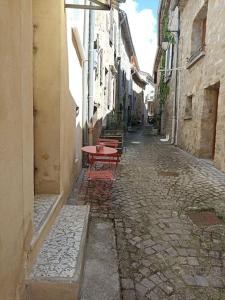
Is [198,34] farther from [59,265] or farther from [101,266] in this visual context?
[59,265]

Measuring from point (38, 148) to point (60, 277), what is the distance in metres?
1.62

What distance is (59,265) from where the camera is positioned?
222 centimetres

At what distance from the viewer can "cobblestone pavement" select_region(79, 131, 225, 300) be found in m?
2.36

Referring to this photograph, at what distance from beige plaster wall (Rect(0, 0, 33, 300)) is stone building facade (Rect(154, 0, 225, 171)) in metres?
5.80

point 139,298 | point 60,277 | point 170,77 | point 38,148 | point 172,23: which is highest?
point 172,23

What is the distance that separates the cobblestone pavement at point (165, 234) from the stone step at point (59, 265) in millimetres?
438

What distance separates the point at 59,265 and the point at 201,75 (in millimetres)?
8085

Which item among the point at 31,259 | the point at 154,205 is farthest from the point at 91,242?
the point at 154,205

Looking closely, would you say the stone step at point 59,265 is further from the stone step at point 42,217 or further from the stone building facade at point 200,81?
the stone building facade at point 200,81

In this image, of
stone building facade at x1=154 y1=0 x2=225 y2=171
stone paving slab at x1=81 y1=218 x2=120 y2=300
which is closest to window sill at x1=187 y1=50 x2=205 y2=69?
stone building facade at x1=154 y1=0 x2=225 y2=171

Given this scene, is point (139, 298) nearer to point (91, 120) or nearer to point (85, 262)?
point (85, 262)

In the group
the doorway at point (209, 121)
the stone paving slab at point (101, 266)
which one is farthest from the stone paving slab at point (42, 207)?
the doorway at point (209, 121)

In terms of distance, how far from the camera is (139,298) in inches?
86.1

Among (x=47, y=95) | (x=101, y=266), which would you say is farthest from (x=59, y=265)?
(x=47, y=95)
